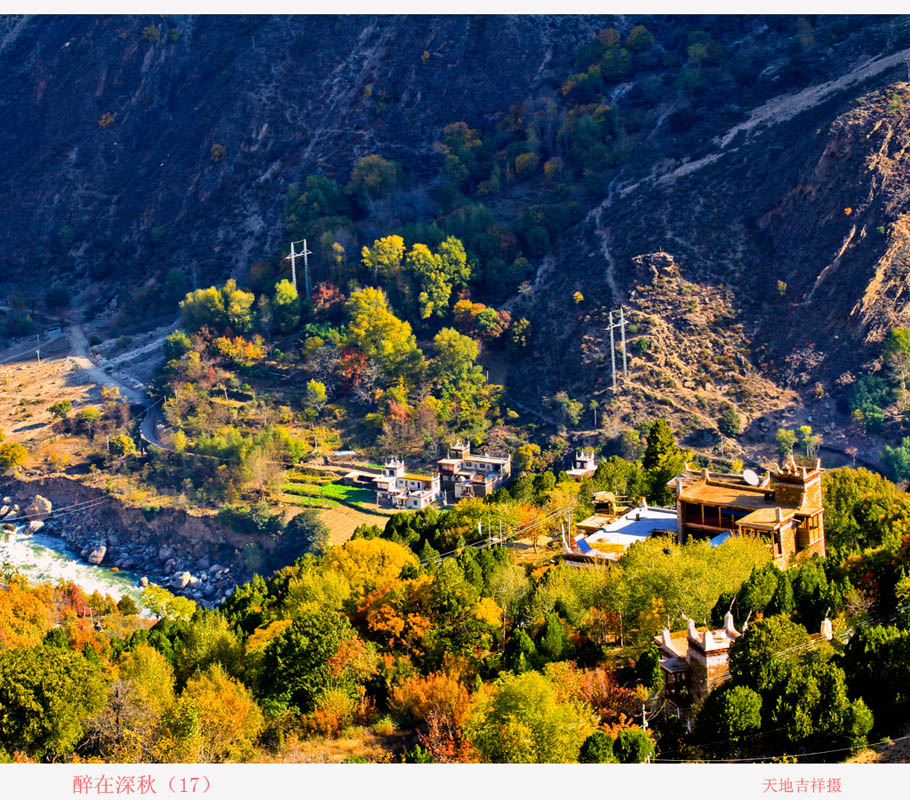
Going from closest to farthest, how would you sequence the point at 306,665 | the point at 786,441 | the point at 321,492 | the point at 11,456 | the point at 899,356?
1. the point at 306,665
2. the point at 786,441
3. the point at 899,356
4. the point at 321,492
5. the point at 11,456

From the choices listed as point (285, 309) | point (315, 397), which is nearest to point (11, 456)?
point (315, 397)

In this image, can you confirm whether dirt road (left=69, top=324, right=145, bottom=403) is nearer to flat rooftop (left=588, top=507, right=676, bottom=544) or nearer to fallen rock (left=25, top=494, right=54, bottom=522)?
fallen rock (left=25, top=494, right=54, bottom=522)

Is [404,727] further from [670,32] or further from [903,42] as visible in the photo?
[670,32]

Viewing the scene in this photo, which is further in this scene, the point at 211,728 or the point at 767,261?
the point at 767,261

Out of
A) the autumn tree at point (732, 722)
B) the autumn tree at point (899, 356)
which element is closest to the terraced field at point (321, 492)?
the autumn tree at point (899, 356)

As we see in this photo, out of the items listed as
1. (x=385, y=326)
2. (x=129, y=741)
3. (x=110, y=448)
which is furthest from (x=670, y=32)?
(x=129, y=741)

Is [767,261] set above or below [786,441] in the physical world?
above

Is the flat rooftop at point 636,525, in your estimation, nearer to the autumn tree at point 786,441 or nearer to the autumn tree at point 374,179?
the autumn tree at point 786,441

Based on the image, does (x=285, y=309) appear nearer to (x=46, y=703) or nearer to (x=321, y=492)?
(x=321, y=492)
